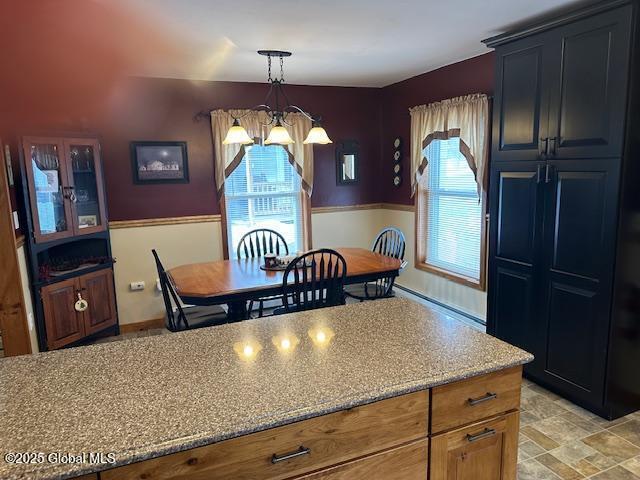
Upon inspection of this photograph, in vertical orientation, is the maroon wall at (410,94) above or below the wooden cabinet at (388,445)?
above

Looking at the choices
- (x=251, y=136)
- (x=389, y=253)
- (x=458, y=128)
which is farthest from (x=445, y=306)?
(x=251, y=136)

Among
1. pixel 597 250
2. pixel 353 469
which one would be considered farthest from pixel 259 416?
pixel 597 250

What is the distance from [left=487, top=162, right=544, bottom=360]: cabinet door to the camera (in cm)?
281

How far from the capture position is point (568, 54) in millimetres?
2512

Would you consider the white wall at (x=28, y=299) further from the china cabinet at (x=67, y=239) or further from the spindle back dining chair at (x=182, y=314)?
the spindle back dining chair at (x=182, y=314)

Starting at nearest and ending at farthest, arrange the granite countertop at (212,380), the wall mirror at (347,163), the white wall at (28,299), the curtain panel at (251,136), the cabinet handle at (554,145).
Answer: the granite countertop at (212,380), the cabinet handle at (554,145), the white wall at (28,299), the curtain panel at (251,136), the wall mirror at (347,163)

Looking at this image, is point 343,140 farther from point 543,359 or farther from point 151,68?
point 543,359

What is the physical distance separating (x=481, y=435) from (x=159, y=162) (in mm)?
3754

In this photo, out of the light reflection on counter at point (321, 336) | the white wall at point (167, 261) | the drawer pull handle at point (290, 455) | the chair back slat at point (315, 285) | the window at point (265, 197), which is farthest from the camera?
the window at point (265, 197)

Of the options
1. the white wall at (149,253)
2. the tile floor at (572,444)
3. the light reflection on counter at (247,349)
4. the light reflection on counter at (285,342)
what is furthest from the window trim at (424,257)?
the light reflection on counter at (247,349)

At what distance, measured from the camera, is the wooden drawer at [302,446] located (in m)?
1.07

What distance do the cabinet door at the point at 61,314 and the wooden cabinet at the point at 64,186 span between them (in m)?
0.41

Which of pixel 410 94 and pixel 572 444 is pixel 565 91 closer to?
pixel 572 444

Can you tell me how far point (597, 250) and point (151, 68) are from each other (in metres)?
3.61
